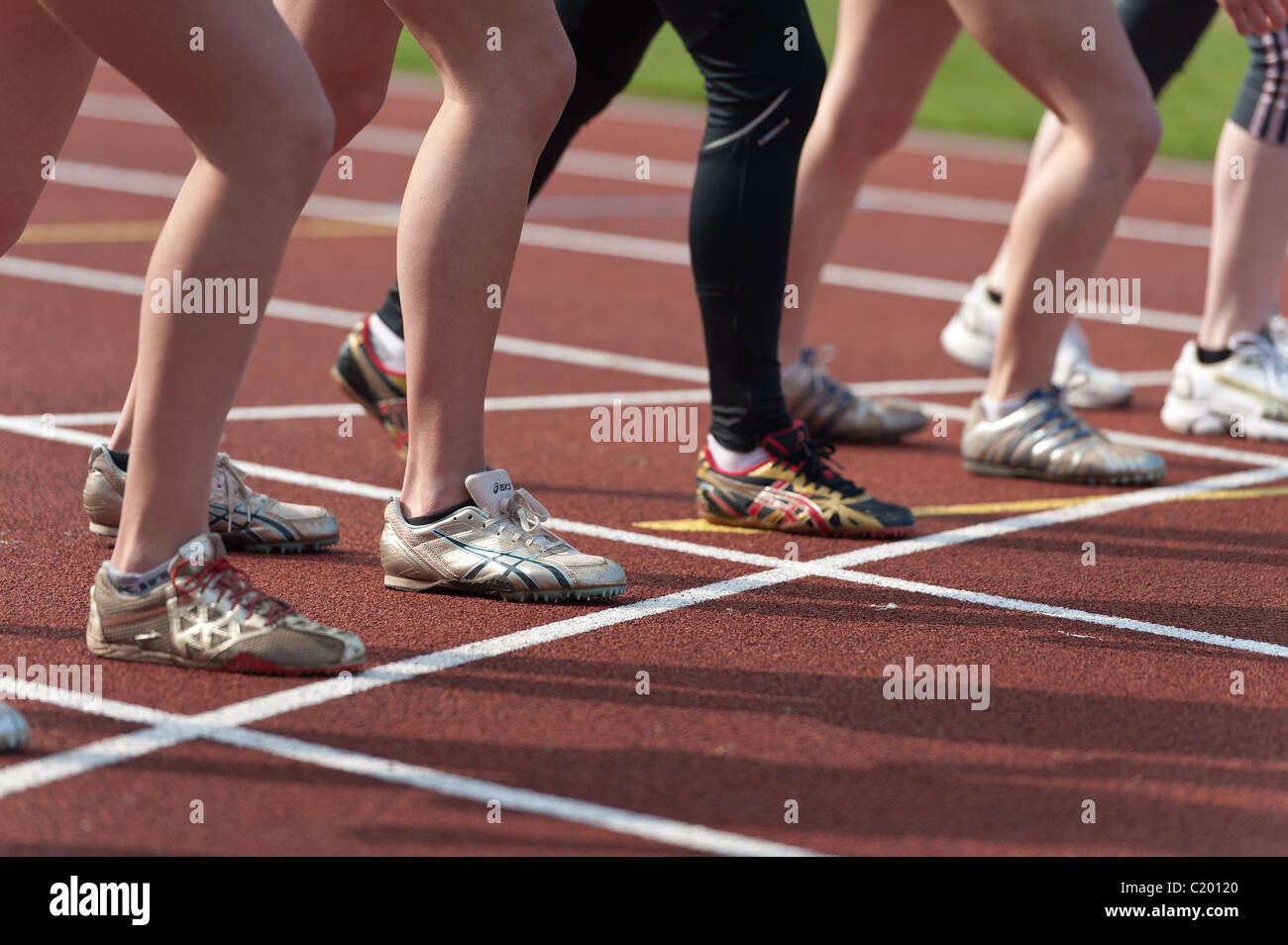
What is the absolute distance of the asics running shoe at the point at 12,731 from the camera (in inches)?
123

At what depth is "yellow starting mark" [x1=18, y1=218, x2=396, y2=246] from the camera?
984cm

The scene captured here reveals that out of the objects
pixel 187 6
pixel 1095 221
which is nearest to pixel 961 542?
pixel 1095 221

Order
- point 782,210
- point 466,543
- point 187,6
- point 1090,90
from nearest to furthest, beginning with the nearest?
point 187,6 < point 466,543 < point 782,210 < point 1090,90

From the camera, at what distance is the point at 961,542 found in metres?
4.87

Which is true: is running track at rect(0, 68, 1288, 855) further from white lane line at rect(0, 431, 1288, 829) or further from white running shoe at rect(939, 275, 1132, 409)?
white running shoe at rect(939, 275, 1132, 409)

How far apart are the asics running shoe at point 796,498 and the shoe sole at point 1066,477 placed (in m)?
0.81

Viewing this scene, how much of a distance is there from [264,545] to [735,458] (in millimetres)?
1235

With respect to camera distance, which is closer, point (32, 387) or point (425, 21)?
point (425, 21)

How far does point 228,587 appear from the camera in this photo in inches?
140

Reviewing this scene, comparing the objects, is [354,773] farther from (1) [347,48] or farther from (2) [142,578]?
(1) [347,48]
